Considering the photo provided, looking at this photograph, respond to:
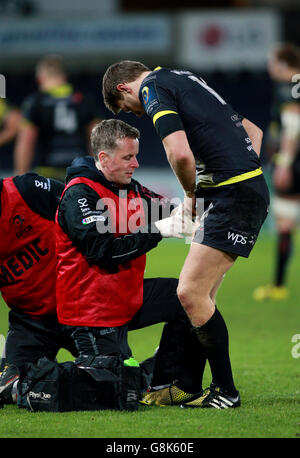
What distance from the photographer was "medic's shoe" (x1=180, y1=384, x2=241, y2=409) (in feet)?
13.8

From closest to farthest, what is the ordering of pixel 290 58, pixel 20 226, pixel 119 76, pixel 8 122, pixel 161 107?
pixel 161 107 < pixel 119 76 < pixel 20 226 < pixel 290 58 < pixel 8 122

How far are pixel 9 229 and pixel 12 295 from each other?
0.36 meters

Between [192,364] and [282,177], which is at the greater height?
[192,364]

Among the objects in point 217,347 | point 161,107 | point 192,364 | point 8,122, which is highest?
point 161,107

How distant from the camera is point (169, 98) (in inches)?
162

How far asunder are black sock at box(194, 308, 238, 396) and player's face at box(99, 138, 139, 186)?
827 mm


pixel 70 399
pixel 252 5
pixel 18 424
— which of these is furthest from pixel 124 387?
pixel 252 5

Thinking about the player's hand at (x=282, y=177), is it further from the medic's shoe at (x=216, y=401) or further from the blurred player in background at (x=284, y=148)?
the medic's shoe at (x=216, y=401)

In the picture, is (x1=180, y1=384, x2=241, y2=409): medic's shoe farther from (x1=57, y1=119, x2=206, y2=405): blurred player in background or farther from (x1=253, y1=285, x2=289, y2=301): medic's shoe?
(x1=253, y1=285, x2=289, y2=301): medic's shoe

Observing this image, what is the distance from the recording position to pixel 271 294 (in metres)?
8.76

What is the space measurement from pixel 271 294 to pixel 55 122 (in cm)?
276

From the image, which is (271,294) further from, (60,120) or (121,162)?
(121,162)

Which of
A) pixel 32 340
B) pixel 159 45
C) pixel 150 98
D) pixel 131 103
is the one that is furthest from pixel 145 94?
pixel 159 45

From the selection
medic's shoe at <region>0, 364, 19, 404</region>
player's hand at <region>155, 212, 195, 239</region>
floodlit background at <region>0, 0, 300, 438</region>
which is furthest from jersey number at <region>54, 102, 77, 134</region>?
player's hand at <region>155, 212, 195, 239</region>
